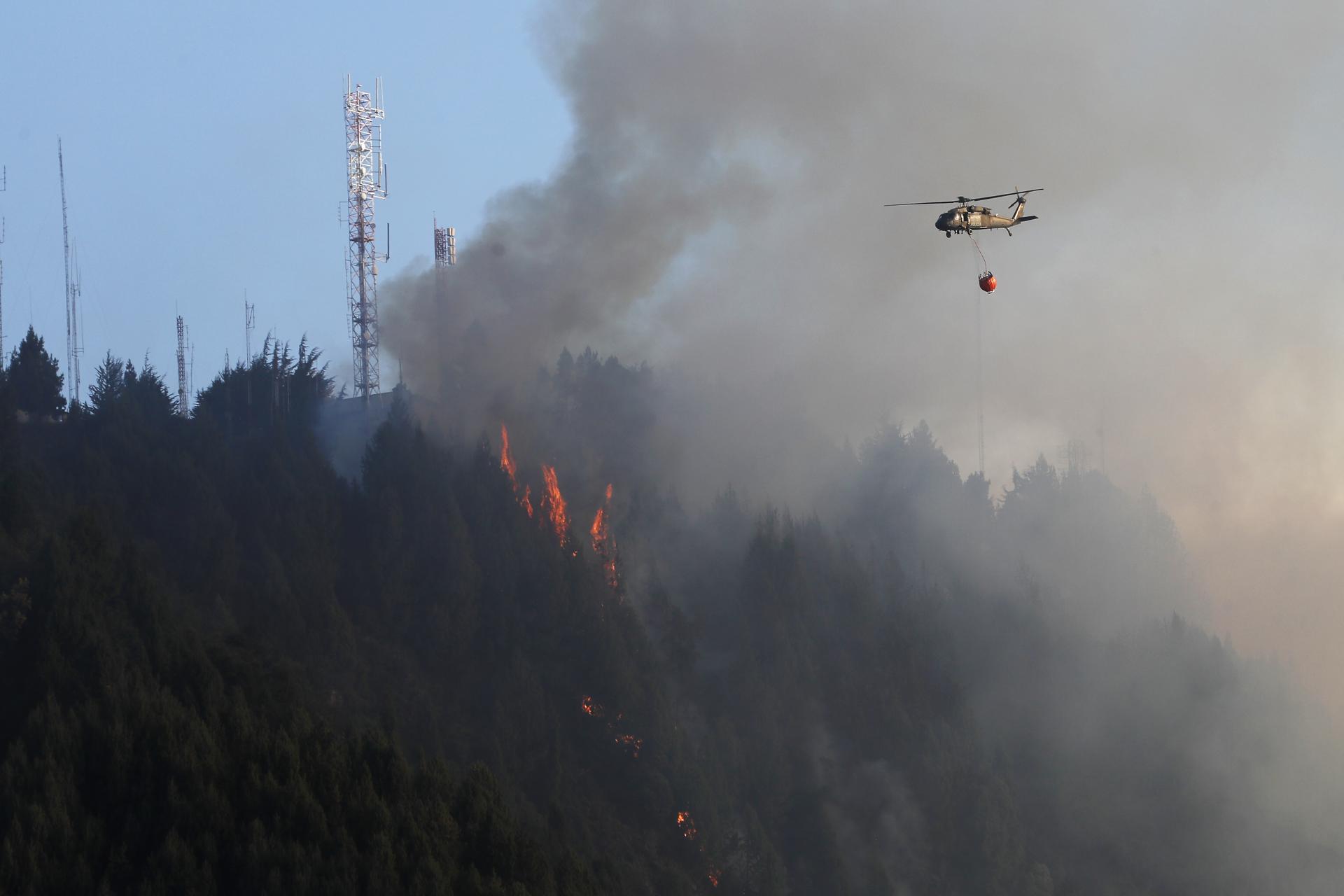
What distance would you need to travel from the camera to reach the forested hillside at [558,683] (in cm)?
6166

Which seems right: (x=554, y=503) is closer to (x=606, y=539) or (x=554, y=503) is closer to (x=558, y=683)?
(x=606, y=539)

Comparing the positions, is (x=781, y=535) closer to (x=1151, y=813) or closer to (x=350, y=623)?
(x=1151, y=813)

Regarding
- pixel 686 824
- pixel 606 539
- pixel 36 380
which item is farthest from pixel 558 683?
pixel 36 380

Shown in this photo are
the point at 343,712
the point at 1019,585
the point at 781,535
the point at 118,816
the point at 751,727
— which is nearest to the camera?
the point at 118,816

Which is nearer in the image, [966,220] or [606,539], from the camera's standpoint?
[966,220]

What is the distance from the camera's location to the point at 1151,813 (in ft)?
400

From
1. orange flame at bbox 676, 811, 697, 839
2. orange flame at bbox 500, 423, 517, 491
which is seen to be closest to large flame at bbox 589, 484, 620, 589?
orange flame at bbox 500, 423, 517, 491

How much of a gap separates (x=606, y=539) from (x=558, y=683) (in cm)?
2165

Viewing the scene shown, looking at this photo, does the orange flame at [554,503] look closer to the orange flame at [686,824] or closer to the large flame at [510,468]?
the large flame at [510,468]

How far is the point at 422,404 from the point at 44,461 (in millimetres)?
33905

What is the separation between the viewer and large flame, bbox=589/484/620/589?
393 ft

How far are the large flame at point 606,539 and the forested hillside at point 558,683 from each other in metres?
0.51

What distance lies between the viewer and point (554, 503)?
123m

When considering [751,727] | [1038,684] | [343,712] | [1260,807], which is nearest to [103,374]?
[343,712]
